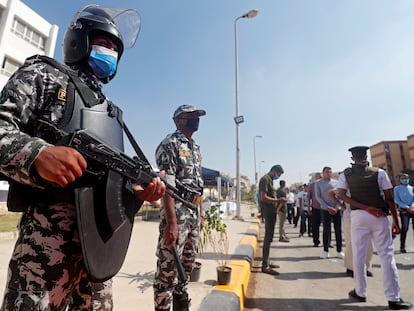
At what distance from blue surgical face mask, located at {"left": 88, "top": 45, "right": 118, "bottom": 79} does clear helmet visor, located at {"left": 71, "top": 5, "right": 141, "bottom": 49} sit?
17 cm

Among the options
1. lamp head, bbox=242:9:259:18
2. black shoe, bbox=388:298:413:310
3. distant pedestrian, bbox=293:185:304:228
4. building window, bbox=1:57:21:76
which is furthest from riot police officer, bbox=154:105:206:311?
building window, bbox=1:57:21:76

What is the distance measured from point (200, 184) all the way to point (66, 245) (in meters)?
1.48

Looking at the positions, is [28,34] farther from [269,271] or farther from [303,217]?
[269,271]

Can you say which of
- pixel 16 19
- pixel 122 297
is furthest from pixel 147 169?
pixel 16 19

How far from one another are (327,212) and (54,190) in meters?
5.19

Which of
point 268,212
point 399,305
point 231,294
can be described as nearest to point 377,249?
point 399,305

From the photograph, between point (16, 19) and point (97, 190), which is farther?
point (16, 19)

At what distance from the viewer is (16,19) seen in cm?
1723

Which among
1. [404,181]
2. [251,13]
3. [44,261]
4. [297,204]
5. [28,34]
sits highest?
[28,34]

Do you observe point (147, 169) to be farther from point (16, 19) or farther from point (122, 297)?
point (16, 19)

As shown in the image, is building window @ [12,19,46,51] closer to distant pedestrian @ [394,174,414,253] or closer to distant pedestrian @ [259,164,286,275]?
distant pedestrian @ [259,164,286,275]

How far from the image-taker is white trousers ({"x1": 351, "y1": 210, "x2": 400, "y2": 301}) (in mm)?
2553

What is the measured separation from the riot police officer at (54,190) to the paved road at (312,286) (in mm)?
2154

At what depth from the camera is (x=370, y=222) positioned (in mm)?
2785
